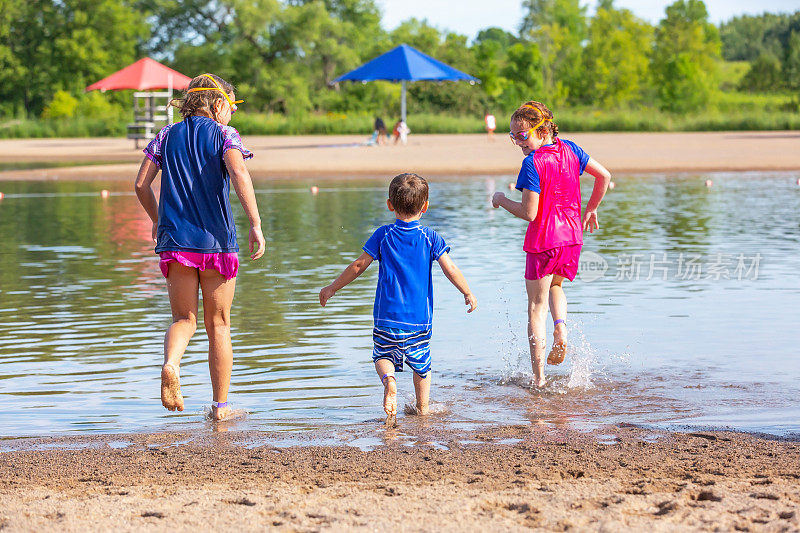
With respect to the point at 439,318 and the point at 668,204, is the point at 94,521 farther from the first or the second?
the point at 668,204

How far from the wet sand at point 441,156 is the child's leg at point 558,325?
21.2 m

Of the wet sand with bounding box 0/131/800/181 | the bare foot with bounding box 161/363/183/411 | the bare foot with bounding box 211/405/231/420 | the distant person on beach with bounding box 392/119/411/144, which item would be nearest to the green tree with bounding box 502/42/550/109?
the wet sand with bounding box 0/131/800/181

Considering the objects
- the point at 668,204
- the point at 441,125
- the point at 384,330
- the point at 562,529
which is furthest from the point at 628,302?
the point at 441,125

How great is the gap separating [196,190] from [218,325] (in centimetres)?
71

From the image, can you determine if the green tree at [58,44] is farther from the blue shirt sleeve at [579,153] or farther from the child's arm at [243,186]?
the child's arm at [243,186]

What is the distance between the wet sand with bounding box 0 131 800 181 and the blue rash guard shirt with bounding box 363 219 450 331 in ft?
72.5

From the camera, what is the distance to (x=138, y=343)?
8.16m

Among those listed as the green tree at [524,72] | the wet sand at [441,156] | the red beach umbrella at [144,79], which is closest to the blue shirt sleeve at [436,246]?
the wet sand at [441,156]

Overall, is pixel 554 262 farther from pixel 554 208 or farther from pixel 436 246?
pixel 436 246

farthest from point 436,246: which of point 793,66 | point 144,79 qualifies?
point 793,66

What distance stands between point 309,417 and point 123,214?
13.4 m

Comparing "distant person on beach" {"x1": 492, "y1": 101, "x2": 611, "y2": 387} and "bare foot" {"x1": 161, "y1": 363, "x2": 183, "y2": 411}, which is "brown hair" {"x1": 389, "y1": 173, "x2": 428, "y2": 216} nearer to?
"distant person on beach" {"x1": 492, "y1": 101, "x2": 611, "y2": 387}

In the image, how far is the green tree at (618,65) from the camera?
256 ft

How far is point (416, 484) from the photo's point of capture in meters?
4.36
